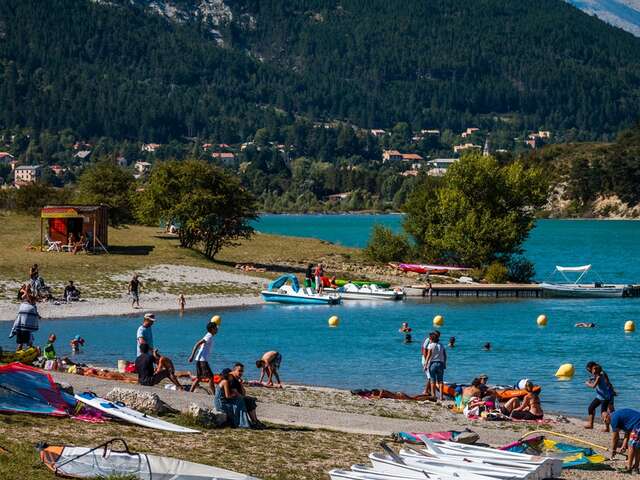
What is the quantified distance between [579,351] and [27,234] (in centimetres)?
3816

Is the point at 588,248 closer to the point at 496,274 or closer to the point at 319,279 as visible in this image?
the point at 496,274

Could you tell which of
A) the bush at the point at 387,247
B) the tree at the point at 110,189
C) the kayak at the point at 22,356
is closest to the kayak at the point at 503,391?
the kayak at the point at 22,356

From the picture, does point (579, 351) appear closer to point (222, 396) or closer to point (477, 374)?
point (477, 374)

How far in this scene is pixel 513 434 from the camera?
2428cm

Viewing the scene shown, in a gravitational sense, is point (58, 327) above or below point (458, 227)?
below

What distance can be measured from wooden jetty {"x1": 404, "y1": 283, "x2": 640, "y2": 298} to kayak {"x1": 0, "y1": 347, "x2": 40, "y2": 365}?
1383 inches

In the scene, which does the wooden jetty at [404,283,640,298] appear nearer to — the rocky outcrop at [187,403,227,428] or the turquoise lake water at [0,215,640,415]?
the turquoise lake water at [0,215,640,415]

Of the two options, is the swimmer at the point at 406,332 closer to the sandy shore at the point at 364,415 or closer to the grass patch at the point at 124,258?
the grass patch at the point at 124,258

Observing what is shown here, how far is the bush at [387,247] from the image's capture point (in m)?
76.0

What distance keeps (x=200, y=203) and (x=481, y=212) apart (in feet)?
54.5

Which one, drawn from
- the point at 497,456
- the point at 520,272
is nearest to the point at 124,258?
the point at 520,272

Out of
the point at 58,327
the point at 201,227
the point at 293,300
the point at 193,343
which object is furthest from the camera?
the point at 201,227

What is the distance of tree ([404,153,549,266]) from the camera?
233ft

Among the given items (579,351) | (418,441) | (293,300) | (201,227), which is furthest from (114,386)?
(201,227)
